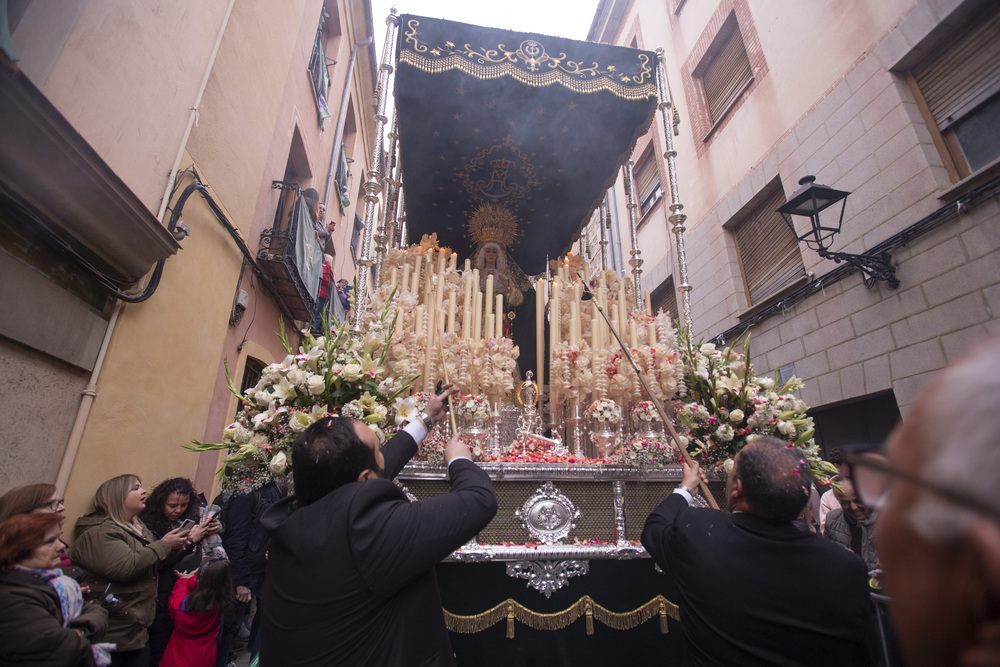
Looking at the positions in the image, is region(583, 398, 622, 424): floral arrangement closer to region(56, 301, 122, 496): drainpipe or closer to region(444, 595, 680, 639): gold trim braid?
region(444, 595, 680, 639): gold trim braid

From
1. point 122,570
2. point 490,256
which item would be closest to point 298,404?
point 122,570

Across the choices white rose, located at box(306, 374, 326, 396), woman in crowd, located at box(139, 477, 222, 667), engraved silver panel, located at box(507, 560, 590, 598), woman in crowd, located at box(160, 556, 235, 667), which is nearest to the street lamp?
engraved silver panel, located at box(507, 560, 590, 598)

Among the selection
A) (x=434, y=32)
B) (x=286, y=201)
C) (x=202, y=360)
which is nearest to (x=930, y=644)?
(x=434, y=32)

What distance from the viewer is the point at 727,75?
8.51 meters

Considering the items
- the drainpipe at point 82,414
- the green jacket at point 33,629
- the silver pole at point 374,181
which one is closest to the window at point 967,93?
the silver pole at point 374,181

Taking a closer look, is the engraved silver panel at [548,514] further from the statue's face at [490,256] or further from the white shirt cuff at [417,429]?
the statue's face at [490,256]

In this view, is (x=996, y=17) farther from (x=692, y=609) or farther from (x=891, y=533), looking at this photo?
(x=891, y=533)

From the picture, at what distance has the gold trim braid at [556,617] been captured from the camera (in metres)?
2.46

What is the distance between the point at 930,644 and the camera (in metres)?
0.45

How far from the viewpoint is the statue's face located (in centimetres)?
587

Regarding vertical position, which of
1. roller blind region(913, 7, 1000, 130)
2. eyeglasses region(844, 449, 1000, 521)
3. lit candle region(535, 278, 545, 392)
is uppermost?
roller blind region(913, 7, 1000, 130)

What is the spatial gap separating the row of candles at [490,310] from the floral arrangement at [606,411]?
1.47 ft

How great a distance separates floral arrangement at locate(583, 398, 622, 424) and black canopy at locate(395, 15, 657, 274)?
9.99ft

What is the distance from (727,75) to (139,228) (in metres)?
9.19
